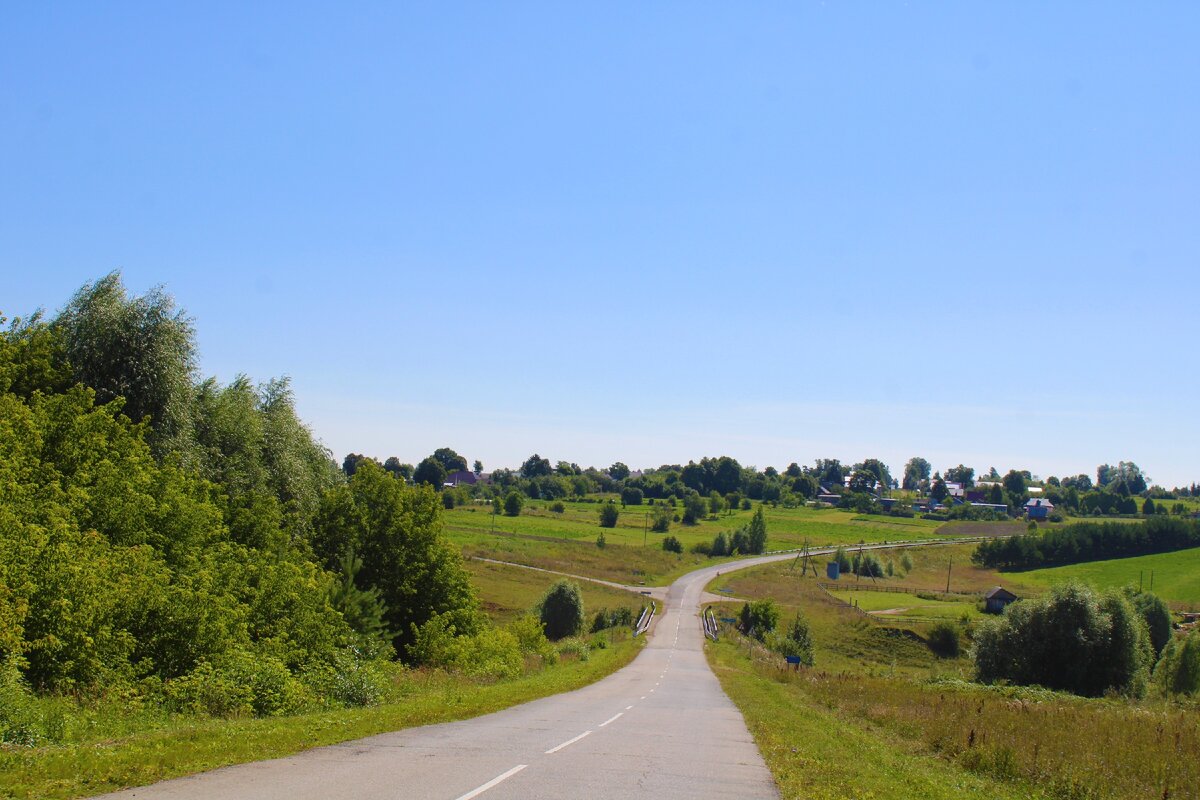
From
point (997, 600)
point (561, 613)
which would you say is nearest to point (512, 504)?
point (997, 600)

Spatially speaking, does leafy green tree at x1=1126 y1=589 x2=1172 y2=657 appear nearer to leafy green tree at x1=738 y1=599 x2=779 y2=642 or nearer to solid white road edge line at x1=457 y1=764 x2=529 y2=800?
leafy green tree at x1=738 y1=599 x2=779 y2=642

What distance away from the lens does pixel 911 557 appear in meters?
138

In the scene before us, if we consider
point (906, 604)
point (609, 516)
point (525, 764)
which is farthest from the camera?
point (609, 516)

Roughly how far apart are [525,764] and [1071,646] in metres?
56.0

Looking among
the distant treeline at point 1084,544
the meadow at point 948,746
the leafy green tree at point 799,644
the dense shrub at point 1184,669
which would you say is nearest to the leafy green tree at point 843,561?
the distant treeline at point 1084,544

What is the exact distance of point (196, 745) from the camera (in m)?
Result: 12.6

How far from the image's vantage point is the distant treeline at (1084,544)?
141750mm

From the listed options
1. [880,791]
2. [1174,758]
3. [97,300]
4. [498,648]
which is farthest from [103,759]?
[97,300]

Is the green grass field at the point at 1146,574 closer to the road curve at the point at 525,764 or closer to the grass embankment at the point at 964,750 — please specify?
the grass embankment at the point at 964,750

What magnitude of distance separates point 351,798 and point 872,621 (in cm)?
8280

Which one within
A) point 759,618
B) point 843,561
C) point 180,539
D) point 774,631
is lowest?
point 774,631

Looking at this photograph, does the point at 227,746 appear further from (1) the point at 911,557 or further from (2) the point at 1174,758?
(1) the point at 911,557

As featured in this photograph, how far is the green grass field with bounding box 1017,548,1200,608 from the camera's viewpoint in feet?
364

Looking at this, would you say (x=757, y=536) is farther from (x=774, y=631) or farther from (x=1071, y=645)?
(x=1071, y=645)
